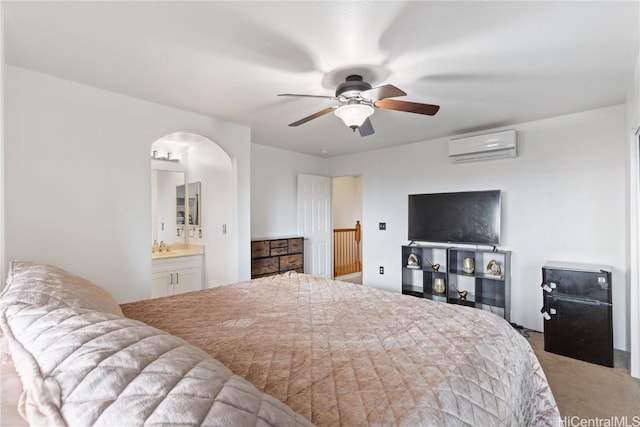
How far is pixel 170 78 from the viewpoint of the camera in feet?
7.99

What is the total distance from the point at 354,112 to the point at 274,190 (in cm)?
300

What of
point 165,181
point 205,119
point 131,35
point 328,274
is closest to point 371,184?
point 328,274

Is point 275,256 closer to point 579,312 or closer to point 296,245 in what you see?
point 296,245

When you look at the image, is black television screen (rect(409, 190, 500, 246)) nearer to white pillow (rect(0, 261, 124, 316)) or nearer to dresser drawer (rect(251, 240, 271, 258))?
dresser drawer (rect(251, 240, 271, 258))

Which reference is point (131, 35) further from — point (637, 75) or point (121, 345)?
point (637, 75)

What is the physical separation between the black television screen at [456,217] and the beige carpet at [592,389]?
1.40 metres

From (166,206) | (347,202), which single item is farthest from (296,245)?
(347,202)

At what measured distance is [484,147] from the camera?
370 cm

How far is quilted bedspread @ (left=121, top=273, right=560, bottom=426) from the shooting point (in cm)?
97

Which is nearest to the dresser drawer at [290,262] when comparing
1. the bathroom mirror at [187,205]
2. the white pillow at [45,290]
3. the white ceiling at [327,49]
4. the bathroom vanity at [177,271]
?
the bathroom vanity at [177,271]

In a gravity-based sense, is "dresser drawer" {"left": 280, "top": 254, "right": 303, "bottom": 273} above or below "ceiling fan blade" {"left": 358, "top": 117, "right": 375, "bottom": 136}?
below

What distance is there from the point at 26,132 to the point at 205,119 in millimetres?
1461

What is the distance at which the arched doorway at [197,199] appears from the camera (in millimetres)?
3865

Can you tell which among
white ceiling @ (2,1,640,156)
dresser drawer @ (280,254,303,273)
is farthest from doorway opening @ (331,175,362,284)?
white ceiling @ (2,1,640,156)
